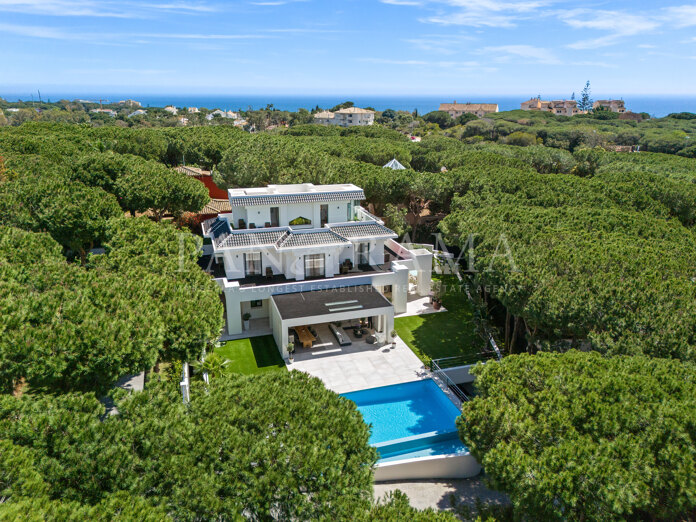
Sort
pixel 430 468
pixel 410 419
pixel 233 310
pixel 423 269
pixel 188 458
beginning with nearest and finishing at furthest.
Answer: pixel 188 458 < pixel 430 468 < pixel 410 419 < pixel 233 310 < pixel 423 269

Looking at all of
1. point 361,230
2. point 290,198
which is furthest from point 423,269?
point 290,198

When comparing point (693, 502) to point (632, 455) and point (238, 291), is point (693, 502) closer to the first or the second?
point (632, 455)

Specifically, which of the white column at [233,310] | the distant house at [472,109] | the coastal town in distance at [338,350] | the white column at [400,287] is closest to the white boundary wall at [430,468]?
the coastal town in distance at [338,350]

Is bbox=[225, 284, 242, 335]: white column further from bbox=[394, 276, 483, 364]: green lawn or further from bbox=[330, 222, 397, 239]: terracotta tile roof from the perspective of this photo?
bbox=[394, 276, 483, 364]: green lawn

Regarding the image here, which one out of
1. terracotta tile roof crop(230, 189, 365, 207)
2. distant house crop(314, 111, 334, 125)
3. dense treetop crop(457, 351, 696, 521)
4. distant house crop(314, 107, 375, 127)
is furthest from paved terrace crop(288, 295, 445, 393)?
distant house crop(314, 111, 334, 125)

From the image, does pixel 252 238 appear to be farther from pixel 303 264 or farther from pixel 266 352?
pixel 266 352
